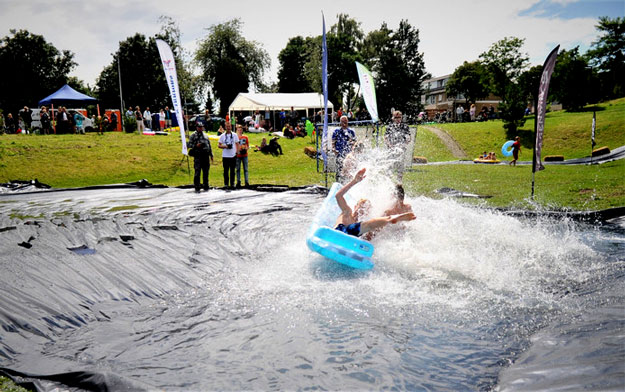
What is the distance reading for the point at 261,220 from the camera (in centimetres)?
814

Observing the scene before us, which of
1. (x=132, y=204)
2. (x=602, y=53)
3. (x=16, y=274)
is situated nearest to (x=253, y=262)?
(x=16, y=274)

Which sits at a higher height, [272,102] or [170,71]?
[272,102]

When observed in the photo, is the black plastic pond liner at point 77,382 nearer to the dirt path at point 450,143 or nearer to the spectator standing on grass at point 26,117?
the dirt path at point 450,143

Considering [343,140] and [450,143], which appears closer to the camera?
[343,140]

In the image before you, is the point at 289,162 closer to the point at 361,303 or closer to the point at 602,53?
the point at 361,303

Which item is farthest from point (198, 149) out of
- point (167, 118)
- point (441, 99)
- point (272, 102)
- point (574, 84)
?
point (441, 99)

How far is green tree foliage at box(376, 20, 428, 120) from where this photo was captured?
62.6 m

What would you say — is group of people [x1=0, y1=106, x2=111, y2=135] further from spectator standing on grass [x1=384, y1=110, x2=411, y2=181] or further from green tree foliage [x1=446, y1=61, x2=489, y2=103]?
green tree foliage [x1=446, y1=61, x2=489, y2=103]

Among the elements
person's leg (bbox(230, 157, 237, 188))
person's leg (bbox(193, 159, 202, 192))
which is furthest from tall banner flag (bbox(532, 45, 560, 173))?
person's leg (bbox(193, 159, 202, 192))

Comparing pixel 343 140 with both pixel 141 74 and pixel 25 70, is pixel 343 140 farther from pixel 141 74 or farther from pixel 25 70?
pixel 25 70

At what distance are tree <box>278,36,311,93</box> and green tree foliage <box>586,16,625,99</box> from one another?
36.3m

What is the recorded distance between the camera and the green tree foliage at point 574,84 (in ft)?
119

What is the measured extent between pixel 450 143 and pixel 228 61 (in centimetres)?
3420

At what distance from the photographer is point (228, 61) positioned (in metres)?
51.4
